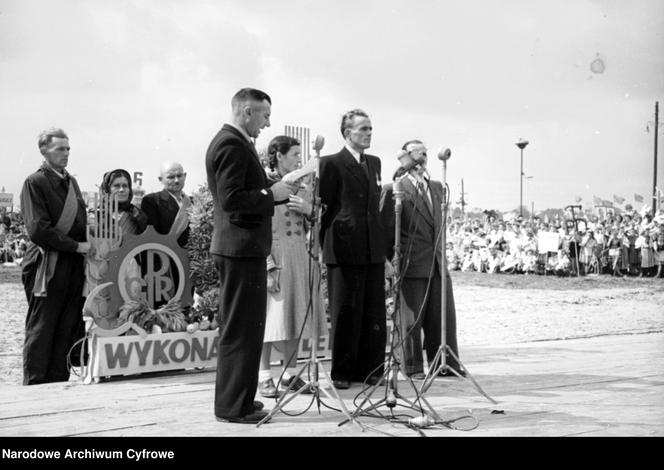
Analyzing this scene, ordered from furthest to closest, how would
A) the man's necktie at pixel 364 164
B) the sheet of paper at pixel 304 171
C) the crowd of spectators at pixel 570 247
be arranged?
the crowd of spectators at pixel 570 247 → the man's necktie at pixel 364 164 → the sheet of paper at pixel 304 171

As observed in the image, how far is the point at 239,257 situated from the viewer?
4438mm

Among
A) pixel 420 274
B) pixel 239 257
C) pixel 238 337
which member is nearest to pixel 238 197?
pixel 239 257

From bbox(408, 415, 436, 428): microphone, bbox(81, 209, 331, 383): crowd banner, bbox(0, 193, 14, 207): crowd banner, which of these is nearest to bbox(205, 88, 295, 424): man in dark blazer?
bbox(408, 415, 436, 428): microphone

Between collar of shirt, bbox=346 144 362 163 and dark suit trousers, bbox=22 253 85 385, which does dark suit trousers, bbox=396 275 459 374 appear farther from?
dark suit trousers, bbox=22 253 85 385

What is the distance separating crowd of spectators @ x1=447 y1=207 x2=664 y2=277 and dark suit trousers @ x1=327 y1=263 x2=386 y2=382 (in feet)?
50.8

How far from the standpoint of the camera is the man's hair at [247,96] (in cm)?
458

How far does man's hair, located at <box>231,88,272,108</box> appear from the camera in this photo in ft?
15.0

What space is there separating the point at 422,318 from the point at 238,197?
105 inches

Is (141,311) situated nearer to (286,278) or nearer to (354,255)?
(286,278)

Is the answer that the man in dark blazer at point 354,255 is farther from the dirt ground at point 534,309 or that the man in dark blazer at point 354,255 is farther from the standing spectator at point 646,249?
the standing spectator at point 646,249

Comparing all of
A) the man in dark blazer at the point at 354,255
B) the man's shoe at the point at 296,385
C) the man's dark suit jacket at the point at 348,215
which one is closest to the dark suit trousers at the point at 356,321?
the man in dark blazer at the point at 354,255

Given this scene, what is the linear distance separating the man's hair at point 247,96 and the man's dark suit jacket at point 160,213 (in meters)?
2.60
